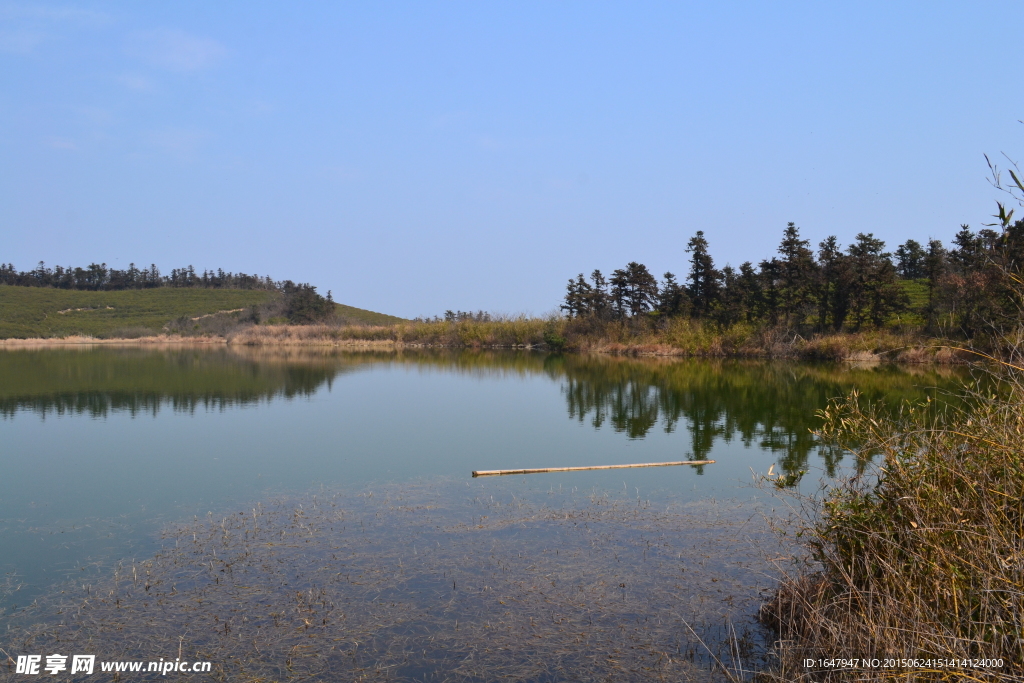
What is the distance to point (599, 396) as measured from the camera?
2281 centimetres

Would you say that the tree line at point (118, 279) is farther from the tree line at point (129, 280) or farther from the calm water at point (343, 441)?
the calm water at point (343, 441)

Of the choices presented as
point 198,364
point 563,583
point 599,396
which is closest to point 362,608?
point 563,583

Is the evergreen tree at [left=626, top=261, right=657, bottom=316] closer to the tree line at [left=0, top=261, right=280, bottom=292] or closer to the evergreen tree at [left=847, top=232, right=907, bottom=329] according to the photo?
the evergreen tree at [left=847, top=232, right=907, bottom=329]

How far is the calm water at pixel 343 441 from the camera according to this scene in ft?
30.8

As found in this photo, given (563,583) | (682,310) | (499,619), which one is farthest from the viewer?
(682,310)

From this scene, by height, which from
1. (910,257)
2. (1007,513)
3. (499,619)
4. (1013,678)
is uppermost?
(910,257)

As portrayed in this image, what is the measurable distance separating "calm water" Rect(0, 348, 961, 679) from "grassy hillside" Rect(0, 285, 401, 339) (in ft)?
174

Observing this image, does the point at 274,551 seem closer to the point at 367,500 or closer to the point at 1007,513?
the point at 367,500

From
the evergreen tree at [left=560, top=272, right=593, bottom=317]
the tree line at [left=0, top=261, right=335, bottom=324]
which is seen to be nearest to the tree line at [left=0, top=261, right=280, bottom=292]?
the tree line at [left=0, top=261, right=335, bottom=324]

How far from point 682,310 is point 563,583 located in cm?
4227

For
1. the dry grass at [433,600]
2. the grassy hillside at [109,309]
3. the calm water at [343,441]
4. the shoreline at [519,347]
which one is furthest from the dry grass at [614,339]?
the dry grass at [433,600]

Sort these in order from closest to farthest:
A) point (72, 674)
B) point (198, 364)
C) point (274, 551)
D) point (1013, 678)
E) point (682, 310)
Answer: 1. point (1013, 678)
2. point (72, 674)
3. point (274, 551)
4. point (198, 364)
5. point (682, 310)

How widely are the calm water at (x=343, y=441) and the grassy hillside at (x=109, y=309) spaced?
53105mm

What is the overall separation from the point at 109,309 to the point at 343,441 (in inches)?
3581
